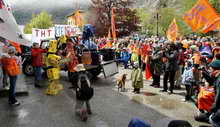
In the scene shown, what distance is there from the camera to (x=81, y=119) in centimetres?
673

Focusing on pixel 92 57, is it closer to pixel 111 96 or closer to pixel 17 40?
pixel 111 96

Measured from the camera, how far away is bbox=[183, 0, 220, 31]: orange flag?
378 inches

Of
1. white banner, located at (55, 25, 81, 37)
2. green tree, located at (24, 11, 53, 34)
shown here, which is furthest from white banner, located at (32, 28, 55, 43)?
green tree, located at (24, 11, 53, 34)

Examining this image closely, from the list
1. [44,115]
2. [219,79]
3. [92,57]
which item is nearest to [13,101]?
[44,115]

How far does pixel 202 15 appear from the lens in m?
9.88

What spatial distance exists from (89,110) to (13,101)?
247cm

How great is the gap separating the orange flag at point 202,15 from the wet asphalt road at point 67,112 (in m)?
3.81

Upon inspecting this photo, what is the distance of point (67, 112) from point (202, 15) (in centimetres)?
584

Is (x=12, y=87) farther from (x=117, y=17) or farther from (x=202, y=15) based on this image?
(x=117, y=17)

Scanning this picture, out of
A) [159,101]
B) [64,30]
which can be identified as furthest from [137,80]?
[64,30]

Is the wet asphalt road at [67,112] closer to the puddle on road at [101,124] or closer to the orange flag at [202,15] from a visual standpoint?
the puddle on road at [101,124]

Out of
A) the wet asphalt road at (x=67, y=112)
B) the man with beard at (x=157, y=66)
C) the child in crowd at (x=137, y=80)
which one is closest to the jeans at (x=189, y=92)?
the wet asphalt road at (x=67, y=112)

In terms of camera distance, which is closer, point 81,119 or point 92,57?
point 81,119

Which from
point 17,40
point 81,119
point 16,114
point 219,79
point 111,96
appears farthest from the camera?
point 111,96
